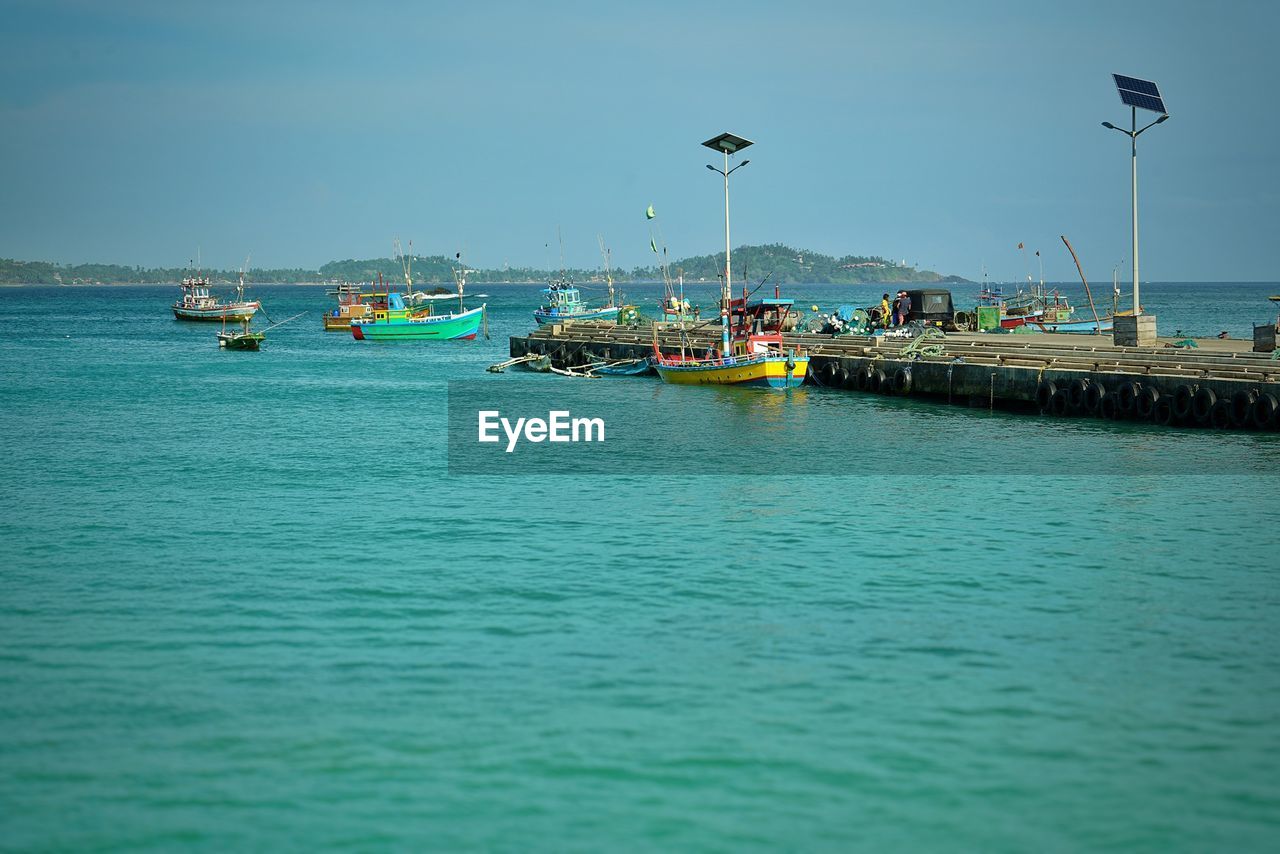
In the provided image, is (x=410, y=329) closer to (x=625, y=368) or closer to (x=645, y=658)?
(x=625, y=368)

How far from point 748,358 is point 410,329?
58.9 meters

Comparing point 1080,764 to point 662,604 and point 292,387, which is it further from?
point 292,387

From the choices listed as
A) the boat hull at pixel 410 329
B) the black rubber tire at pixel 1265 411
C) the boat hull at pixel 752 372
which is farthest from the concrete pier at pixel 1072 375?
the boat hull at pixel 410 329

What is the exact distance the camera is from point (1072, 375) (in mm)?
45906

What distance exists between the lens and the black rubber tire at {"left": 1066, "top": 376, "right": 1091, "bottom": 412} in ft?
148

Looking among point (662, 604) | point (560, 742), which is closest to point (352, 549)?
point (662, 604)

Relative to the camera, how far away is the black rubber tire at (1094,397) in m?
44.4

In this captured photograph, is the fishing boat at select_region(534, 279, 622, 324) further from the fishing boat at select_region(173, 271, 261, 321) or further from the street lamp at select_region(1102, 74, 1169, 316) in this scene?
the street lamp at select_region(1102, 74, 1169, 316)

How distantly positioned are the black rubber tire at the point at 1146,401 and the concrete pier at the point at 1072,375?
3cm

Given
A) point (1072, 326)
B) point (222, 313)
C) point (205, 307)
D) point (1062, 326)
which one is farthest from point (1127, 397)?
point (205, 307)

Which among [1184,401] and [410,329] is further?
[410,329]

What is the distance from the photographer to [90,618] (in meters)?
19.5

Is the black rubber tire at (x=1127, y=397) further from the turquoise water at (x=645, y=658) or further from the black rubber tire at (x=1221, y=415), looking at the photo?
the turquoise water at (x=645, y=658)

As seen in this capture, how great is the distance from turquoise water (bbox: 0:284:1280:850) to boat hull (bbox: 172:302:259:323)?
10904cm
